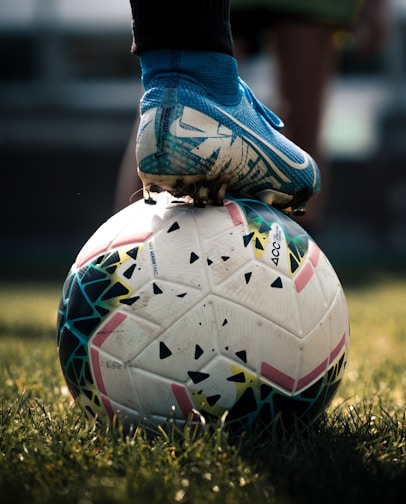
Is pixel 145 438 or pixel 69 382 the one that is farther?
pixel 69 382

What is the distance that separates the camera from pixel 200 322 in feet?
5.96

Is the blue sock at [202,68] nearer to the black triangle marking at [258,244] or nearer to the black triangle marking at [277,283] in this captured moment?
the black triangle marking at [258,244]

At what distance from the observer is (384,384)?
2.74 metres

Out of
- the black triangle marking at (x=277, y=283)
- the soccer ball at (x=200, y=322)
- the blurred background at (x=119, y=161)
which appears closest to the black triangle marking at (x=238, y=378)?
the soccer ball at (x=200, y=322)

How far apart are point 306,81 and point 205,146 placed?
2206mm

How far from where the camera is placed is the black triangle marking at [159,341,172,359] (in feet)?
5.97

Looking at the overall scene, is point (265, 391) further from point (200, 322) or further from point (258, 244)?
point (258, 244)

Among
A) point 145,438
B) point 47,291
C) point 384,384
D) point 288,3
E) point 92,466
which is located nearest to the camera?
point 92,466

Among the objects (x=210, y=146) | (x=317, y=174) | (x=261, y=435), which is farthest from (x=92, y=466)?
(x=317, y=174)

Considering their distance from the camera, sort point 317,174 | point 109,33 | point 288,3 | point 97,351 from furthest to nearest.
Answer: point 109,33 < point 288,3 < point 317,174 < point 97,351

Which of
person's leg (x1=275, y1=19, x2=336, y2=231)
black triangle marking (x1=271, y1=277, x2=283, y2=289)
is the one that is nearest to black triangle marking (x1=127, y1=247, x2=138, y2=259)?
black triangle marking (x1=271, y1=277, x2=283, y2=289)

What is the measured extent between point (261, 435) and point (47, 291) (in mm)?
6332

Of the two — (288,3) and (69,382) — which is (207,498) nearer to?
(69,382)

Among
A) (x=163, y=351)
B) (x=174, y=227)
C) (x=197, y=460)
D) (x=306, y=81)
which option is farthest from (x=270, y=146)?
(x=306, y=81)
